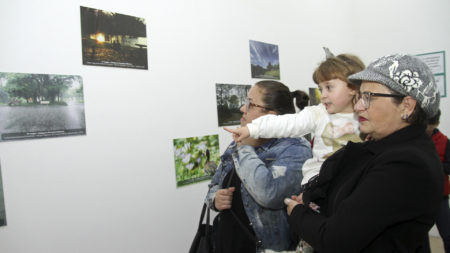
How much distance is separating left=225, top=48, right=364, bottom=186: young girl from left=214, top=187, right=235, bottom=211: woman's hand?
0.37 meters

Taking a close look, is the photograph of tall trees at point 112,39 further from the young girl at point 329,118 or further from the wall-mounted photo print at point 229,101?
the young girl at point 329,118

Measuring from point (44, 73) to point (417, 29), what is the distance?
150 inches

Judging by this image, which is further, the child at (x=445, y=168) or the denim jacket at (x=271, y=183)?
the child at (x=445, y=168)

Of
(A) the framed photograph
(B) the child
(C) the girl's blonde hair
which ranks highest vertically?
(A) the framed photograph

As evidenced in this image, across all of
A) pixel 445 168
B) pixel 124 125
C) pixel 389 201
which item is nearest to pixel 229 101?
pixel 124 125

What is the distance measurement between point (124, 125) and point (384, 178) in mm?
1458

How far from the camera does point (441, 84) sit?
3.42m

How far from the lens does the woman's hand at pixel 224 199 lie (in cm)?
151

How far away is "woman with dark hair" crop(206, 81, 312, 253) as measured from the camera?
1.39 meters

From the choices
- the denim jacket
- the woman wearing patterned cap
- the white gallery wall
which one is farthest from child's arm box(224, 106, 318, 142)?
the white gallery wall

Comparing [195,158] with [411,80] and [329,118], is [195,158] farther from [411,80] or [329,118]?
[411,80]

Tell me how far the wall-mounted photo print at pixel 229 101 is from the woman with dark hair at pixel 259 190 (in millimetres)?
745

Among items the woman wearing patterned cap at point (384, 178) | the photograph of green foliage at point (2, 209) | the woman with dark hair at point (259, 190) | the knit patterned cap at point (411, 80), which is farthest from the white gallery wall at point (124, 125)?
the knit patterned cap at point (411, 80)

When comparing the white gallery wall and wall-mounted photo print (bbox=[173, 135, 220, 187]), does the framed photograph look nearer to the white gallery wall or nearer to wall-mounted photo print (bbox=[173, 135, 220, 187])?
the white gallery wall
